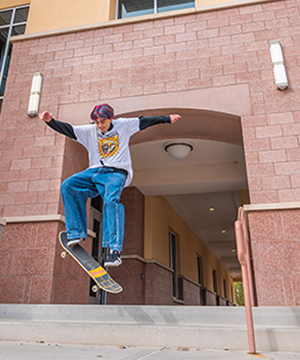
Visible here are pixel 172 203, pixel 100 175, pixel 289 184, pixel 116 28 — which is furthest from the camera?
pixel 172 203

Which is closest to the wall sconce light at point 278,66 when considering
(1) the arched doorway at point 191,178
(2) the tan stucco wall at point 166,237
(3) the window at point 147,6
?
(1) the arched doorway at point 191,178

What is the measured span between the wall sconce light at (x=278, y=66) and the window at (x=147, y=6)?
1790 millimetres

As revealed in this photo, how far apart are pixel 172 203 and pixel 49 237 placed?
6.68 m

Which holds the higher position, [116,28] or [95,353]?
[116,28]

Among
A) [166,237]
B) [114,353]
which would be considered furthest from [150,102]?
[166,237]

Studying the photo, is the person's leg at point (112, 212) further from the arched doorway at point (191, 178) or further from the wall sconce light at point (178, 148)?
the wall sconce light at point (178, 148)

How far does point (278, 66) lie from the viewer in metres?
4.75

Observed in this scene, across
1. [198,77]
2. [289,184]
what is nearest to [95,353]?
[289,184]

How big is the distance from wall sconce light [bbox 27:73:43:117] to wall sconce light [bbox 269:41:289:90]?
3489mm

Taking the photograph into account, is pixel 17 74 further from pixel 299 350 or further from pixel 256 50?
pixel 299 350

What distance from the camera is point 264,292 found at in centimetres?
389

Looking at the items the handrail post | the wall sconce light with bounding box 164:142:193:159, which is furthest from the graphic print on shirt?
the wall sconce light with bounding box 164:142:193:159

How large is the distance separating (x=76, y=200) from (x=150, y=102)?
7.11 feet

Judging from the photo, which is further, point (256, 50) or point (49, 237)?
point (256, 50)
